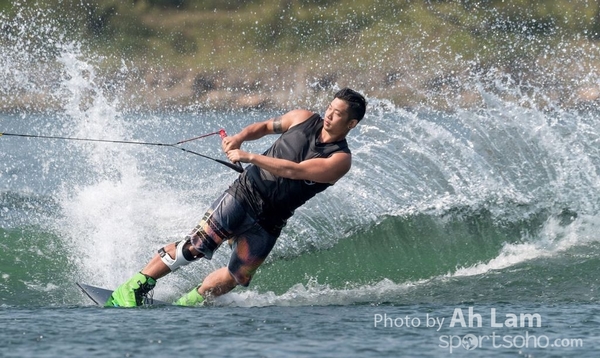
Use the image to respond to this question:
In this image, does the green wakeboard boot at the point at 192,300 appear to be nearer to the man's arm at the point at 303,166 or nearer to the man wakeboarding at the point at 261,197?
the man wakeboarding at the point at 261,197

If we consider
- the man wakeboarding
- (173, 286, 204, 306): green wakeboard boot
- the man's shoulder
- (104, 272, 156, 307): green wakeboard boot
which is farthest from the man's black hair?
(104, 272, 156, 307): green wakeboard boot

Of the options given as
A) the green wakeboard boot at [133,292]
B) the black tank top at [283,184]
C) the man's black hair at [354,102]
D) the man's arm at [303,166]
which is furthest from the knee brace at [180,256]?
the man's black hair at [354,102]

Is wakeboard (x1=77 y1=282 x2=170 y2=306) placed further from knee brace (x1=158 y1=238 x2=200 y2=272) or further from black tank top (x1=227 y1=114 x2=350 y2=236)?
black tank top (x1=227 y1=114 x2=350 y2=236)

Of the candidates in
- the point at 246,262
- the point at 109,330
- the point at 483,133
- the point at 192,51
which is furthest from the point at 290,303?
the point at 192,51

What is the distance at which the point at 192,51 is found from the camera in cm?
6238

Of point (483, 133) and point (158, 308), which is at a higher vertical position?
point (483, 133)

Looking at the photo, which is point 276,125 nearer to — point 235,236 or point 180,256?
point 235,236

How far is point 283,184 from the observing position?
762 cm

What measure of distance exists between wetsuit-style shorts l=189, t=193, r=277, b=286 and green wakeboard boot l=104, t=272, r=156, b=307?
0.44 m

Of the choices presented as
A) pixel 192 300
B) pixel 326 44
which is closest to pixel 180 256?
pixel 192 300

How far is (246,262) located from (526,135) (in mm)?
5462

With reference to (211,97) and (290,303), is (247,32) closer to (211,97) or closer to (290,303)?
(211,97)

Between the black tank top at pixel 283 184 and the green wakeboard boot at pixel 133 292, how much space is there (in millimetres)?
881

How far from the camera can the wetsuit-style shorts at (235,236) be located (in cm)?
766
